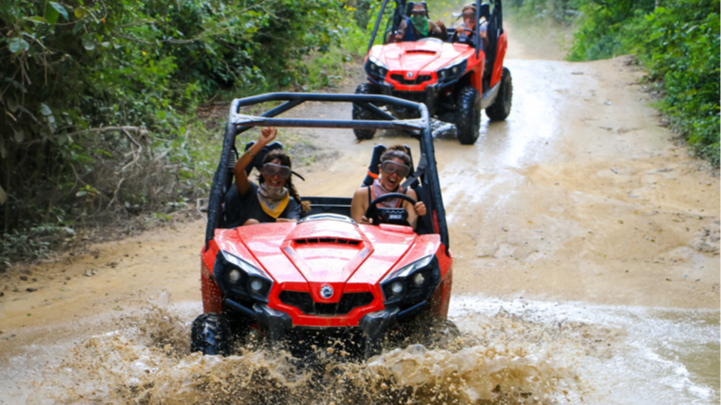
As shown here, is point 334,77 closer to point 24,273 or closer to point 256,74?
point 256,74

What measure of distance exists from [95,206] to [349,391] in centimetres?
460

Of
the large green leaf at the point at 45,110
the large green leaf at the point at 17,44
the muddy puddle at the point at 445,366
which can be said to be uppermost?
the large green leaf at the point at 17,44

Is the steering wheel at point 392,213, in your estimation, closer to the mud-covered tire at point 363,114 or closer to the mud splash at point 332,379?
the mud splash at point 332,379

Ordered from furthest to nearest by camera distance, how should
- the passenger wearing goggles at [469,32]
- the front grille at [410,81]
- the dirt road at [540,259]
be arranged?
the passenger wearing goggles at [469,32] → the front grille at [410,81] → the dirt road at [540,259]

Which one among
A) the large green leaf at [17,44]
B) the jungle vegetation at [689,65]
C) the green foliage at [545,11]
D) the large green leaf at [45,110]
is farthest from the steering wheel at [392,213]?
the green foliage at [545,11]

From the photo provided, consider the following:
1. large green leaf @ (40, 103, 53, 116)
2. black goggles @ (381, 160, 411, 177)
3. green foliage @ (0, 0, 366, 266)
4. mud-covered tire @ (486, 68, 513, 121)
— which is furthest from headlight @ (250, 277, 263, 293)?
mud-covered tire @ (486, 68, 513, 121)

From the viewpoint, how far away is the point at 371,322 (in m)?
2.86

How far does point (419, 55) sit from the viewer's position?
9.56 meters

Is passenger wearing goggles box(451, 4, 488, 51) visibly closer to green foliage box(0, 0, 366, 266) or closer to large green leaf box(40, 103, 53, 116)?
green foliage box(0, 0, 366, 266)

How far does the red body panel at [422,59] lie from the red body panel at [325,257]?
579cm

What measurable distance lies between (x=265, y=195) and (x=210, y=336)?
1389 millimetres

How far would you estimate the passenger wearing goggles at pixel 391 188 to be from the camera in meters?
3.99

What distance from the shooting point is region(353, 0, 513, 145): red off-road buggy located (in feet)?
29.8

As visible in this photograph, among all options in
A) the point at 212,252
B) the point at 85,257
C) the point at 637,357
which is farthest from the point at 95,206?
the point at 637,357
